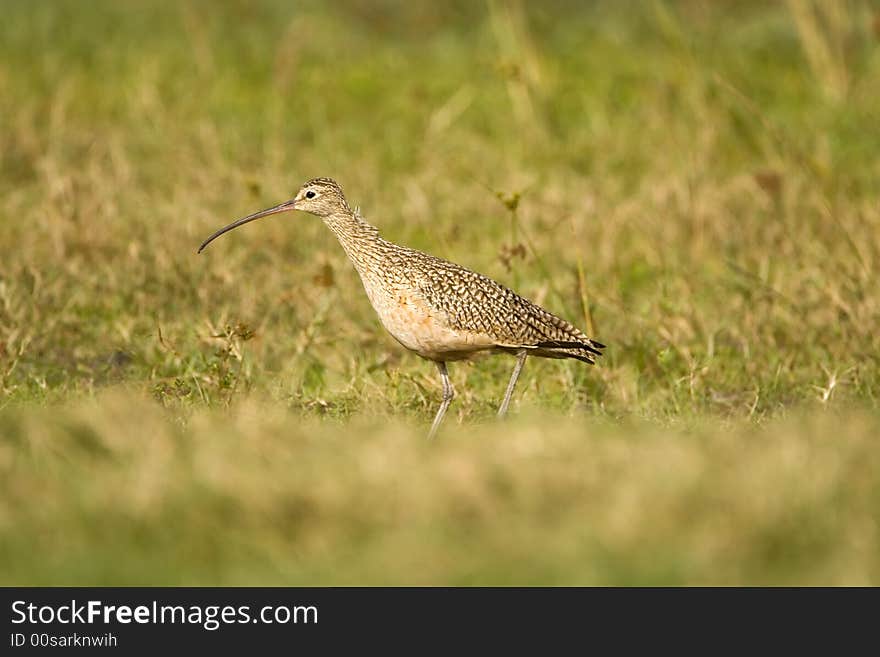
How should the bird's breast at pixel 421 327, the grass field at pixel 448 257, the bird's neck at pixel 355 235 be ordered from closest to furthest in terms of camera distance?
the grass field at pixel 448 257, the bird's breast at pixel 421 327, the bird's neck at pixel 355 235

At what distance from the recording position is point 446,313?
A: 6.90 meters

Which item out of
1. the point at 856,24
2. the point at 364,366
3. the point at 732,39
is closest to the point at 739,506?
the point at 364,366

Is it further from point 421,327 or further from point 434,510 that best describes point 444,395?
point 434,510

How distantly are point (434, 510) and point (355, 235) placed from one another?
269 cm

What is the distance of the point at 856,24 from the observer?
46.1 ft

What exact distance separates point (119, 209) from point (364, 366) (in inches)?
120

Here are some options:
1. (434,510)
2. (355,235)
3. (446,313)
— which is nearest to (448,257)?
(355,235)

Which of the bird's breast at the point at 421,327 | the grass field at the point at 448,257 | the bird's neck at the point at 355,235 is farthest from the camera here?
the bird's neck at the point at 355,235

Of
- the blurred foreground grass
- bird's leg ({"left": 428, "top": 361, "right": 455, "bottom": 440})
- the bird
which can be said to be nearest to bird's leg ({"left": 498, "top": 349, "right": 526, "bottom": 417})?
the bird

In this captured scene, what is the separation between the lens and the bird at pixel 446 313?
22.7 feet

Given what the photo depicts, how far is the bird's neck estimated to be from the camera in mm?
7277

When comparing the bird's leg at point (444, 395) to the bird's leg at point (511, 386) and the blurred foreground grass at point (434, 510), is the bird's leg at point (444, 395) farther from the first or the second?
the blurred foreground grass at point (434, 510)

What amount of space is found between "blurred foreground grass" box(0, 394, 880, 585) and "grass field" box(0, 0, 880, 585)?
0.04 ft

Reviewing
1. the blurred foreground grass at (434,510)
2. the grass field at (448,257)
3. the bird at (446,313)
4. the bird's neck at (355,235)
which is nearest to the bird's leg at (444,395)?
the bird at (446,313)
